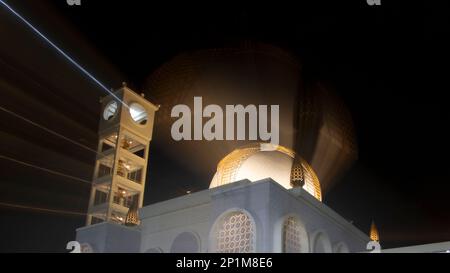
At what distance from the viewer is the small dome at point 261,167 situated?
13797 millimetres

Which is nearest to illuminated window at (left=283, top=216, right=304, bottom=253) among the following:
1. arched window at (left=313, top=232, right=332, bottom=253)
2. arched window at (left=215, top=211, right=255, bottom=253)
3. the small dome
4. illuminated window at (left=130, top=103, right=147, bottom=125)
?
arched window at (left=313, top=232, right=332, bottom=253)

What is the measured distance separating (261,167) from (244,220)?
89.8 inches

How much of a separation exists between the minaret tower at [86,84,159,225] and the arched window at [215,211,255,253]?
412 inches

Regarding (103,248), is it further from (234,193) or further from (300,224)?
(300,224)

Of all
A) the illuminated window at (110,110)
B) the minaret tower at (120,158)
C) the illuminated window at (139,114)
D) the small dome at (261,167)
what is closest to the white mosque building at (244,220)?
the small dome at (261,167)

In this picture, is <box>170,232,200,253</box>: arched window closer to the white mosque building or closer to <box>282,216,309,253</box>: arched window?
the white mosque building

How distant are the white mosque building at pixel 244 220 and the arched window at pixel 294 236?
23mm

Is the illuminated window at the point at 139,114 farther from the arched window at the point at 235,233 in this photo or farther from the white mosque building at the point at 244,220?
the arched window at the point at 235,233

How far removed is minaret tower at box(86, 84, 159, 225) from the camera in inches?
882

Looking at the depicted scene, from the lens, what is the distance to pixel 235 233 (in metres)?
12.0

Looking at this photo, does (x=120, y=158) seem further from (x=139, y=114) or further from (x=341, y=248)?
(x=341, y=248)

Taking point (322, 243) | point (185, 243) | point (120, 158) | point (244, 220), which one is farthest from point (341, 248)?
point (120, 158)
